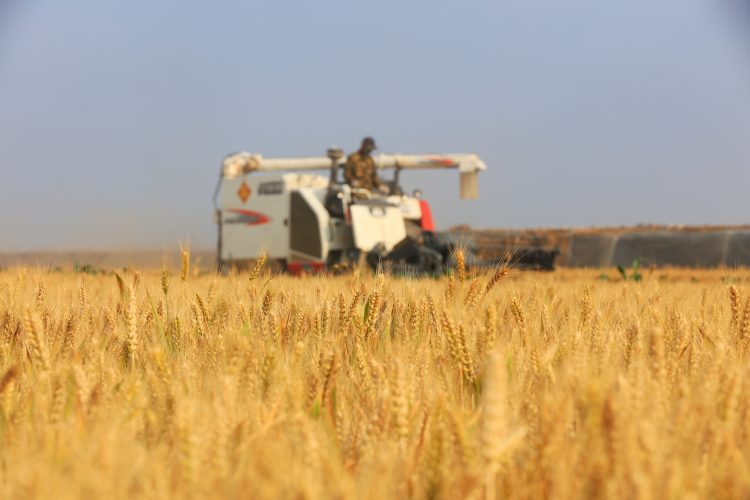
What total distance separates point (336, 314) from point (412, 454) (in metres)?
1.74

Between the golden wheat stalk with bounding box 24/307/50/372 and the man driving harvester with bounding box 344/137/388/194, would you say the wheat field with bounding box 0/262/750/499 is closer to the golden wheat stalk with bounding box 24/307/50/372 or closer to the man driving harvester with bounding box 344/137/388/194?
the golden wheat stalk with bounding box 24/307/50/372

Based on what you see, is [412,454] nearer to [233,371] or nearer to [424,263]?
[233,371]

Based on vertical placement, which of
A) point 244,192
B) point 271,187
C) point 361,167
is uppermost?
point 361,167

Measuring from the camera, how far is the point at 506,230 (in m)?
21.3

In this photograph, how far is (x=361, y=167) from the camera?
45.8ft

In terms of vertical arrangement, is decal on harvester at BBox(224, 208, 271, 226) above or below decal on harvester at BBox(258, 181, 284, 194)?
below

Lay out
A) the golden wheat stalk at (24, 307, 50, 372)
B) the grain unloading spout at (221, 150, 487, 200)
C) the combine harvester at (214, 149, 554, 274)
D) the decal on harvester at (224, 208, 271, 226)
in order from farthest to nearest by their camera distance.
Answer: the grain unloading spout at (221, 150, 487, 200)
the decal on harvester at (224, 208, 271, 226)
the combine harvester at (214, 149, 554, 274)
the golden wheat stalk at (24, 307, 50, 372)

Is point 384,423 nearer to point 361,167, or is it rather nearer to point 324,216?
point 324,216

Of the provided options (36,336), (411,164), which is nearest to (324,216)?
(411,164)

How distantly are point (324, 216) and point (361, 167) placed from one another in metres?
1.37

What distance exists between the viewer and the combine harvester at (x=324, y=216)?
12.8 meters

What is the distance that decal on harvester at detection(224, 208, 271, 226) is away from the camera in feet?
46.6

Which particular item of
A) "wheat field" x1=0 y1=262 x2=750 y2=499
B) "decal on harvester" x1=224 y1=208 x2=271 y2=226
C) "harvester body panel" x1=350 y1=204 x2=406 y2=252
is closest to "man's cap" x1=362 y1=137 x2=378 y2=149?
"harvester body panel" x1=350 y1=204 x2=406 y2=252

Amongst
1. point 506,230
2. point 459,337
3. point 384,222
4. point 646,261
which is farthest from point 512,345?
point 506,230
